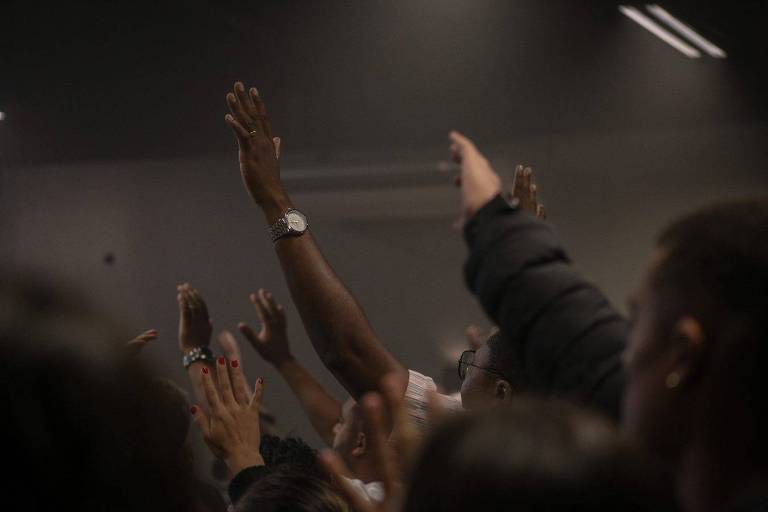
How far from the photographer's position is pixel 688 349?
0.64 metres

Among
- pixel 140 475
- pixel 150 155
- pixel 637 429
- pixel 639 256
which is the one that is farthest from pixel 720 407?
pixel 150 155

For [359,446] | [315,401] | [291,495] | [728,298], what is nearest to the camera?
[728,298]

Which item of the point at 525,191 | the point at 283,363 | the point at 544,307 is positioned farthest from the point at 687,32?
the point at 544,307

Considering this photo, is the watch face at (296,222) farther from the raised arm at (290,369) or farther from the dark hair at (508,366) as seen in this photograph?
the raised arm at (290,369)

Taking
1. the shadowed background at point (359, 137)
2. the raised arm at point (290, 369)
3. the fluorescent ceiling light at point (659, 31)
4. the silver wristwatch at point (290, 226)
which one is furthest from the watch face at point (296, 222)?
the fluorescent ceiling light at point (659, 31)

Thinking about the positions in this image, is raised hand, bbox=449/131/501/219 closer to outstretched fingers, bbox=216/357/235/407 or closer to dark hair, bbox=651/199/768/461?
dark hair, bbox=651/199/768/461

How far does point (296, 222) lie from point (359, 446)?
0.44 metres

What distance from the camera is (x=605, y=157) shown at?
2.47m

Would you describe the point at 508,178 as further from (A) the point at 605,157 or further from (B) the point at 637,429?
(B) the point at 637,429

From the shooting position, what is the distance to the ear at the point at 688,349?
2.09 feet

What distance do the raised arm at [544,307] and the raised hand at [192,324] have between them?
137 centimetres

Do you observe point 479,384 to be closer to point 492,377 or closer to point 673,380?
point 492,377

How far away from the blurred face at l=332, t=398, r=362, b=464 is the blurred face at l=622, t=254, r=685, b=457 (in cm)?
96

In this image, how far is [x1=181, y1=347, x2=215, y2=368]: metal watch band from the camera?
1.99 m
